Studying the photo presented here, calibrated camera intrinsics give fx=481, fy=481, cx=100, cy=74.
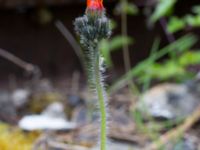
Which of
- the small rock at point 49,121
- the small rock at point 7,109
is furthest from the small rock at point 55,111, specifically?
the small rock at point 7,109

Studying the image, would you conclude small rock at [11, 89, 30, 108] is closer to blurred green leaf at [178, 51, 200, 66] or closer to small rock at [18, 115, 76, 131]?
small rock at [18, 115, 76, 131]

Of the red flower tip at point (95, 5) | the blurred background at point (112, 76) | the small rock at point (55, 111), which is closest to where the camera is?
the red flower tip at point (95, 5)

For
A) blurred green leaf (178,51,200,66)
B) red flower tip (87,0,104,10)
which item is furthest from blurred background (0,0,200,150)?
red flower tip (87,0,104,10)

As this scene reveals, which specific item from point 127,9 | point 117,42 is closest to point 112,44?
point 117,42

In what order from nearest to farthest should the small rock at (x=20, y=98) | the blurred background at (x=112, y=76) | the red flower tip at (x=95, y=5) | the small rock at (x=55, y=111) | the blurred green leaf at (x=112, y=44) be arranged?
the red flower tip at (x=95, y=5)
the blurred background at (x=112, y=76)
the small rock at (x=55, y=111)
the small rock at (x=20, y=98)
the blurred green leaf at (x=112, y=44)

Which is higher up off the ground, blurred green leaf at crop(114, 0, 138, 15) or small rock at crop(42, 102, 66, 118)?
blurred green leaf at crop(114, 0, 138, 15)

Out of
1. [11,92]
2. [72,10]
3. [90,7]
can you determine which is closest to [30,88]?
[11,92]

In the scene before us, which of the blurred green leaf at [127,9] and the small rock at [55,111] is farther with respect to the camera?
the blurred green leaf at [127,9]

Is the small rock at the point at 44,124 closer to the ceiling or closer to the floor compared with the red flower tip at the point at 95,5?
closer to the ceiling

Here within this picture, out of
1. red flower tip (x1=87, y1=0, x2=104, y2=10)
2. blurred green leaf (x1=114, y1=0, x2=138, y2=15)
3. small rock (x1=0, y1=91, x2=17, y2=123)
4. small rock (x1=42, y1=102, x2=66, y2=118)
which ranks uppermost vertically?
blurred green leaf (x1=114, y1=0, x2=138, y2=15)

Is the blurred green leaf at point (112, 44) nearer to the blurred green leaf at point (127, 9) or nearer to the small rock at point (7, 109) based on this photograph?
the blurred green leaf at point (127, 9)
